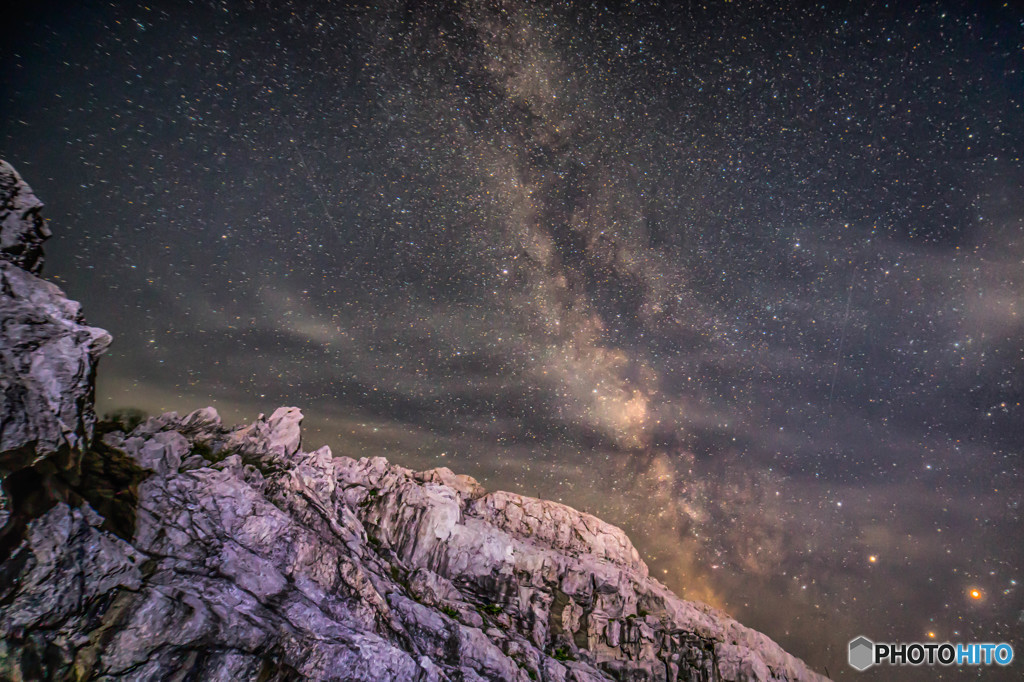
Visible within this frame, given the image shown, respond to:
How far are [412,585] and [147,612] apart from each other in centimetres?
6048

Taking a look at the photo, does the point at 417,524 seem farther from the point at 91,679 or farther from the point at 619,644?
the point at 91,679

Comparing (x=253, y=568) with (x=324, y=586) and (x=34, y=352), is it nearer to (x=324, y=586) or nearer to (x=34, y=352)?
(x=324, y=586)

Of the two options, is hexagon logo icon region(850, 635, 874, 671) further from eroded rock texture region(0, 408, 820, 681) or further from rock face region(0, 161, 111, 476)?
rock face region(0, 161, 111, 476)

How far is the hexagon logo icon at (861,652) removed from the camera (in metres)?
49.0

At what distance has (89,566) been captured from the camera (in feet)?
82.0

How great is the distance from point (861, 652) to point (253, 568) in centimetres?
8462

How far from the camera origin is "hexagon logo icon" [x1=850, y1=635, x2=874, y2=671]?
4903 centimetres

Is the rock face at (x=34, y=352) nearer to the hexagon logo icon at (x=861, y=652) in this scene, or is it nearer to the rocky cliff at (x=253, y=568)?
the rocky cliff at (x=253, y=568)

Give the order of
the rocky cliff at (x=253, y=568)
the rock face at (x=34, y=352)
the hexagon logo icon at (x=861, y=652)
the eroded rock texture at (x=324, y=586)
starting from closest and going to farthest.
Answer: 1. the rock face at (x=34, y=352)
2. the rocky cliff at (x=253, y=568)
3. the eroded rock texture at (x=324, y=586)
4. the hexagon logo icon at (x=861, y=652)

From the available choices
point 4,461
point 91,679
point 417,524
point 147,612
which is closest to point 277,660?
point 147,612

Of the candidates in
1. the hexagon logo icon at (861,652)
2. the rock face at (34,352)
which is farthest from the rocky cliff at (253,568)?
the hexagon logo icon at (861,652)

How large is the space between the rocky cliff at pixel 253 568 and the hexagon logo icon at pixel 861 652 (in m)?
52.2

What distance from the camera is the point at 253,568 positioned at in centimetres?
4625

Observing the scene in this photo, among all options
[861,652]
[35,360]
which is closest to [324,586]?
[35,360]
